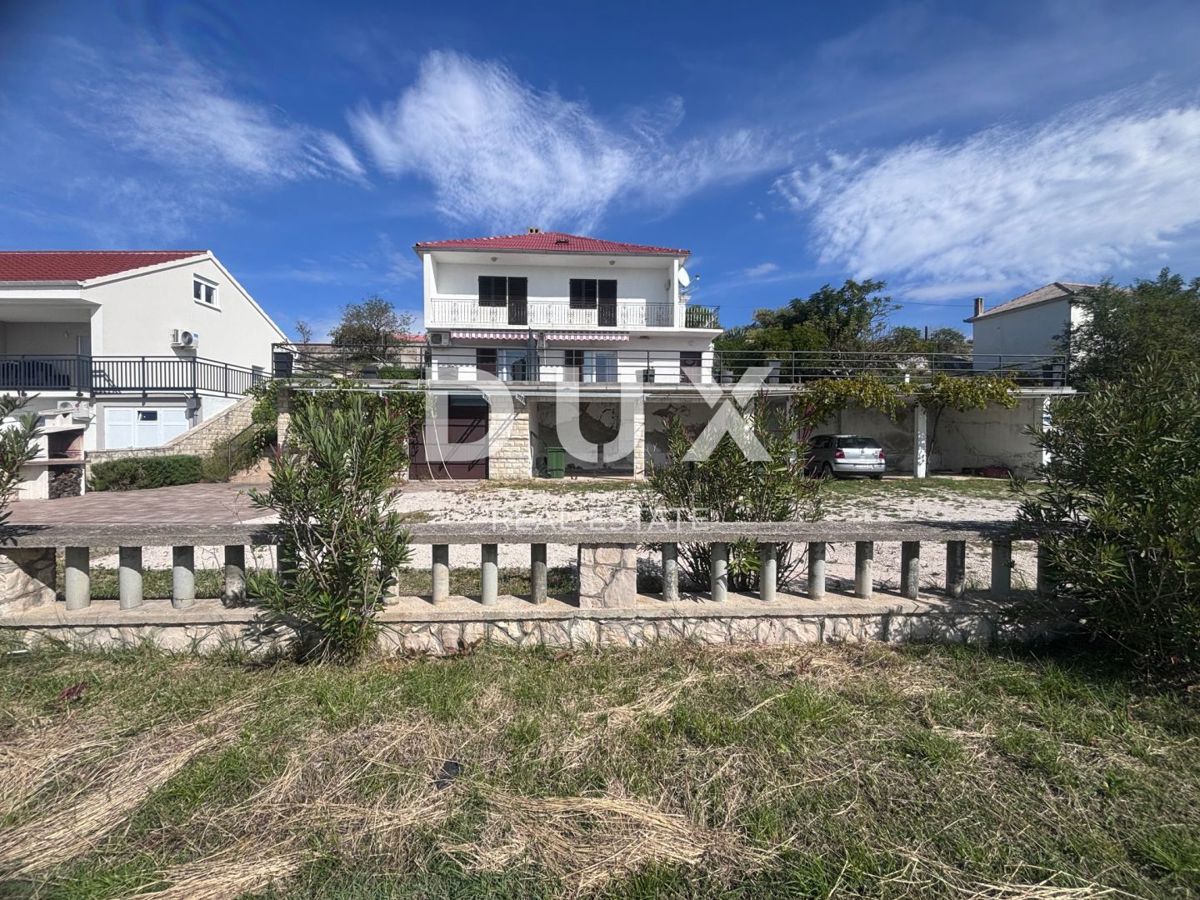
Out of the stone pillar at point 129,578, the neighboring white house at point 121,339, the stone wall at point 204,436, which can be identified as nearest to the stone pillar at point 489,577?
the stone pillar at point 129,578

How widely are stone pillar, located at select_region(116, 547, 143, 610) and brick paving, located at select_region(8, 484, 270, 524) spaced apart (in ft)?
16.5

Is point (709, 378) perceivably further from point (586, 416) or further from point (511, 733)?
point (511, 733)

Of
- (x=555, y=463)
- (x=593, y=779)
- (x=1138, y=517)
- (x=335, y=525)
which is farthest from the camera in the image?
(x=555, y=463)

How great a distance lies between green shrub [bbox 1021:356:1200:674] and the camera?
265 centimetres

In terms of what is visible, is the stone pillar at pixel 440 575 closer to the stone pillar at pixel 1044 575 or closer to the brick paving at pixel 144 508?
→ the stone pillar at pixel 1044 575

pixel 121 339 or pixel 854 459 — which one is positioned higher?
pixel 121 339

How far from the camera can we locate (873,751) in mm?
2389

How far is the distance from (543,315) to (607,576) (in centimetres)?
2243

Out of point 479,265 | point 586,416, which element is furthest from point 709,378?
point 479,265

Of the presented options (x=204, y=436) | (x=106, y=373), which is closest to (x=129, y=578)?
(x=204, y=436)

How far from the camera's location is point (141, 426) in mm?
17141

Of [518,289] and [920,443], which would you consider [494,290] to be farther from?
[920,443]

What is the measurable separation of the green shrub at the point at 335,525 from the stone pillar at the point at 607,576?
1078 millimetres

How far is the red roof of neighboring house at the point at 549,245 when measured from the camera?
24.0 metres
